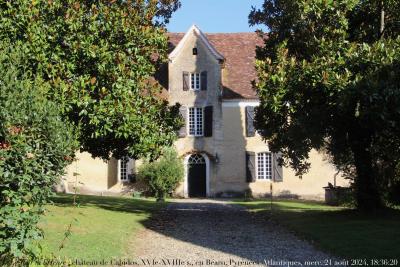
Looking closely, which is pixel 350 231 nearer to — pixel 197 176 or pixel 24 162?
pixel 24 162

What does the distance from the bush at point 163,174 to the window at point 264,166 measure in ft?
18.1

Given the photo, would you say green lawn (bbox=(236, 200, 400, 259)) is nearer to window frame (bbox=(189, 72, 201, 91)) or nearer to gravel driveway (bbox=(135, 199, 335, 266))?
gravel driveway (bbox=(135, 199, 335, 266))

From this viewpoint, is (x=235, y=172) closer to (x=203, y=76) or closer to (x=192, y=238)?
(x=203, y=76)

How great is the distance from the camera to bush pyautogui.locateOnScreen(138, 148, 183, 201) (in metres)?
29.4

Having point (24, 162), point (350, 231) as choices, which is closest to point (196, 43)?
point (350, 231)

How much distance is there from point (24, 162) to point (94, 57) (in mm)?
8272

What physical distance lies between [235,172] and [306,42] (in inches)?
631

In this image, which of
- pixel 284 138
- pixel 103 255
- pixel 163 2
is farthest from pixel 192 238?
pixel 163 2

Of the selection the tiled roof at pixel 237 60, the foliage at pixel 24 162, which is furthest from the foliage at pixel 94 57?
the tiled roof at pixel 237 60

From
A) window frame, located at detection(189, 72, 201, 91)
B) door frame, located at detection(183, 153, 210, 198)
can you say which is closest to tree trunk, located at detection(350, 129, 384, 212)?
door frame, located at detection(183, 153, 210, 198)

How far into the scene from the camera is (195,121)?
104 ft

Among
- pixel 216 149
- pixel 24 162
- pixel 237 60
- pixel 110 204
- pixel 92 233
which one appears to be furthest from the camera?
pixel 237 60

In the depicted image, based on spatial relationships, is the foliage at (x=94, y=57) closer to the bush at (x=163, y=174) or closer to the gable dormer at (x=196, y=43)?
Answer: the bush at (x=163, y=174)

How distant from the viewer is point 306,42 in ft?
53.7
